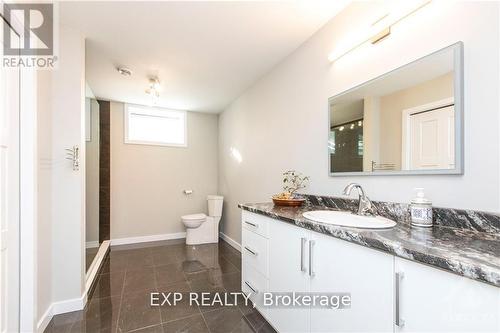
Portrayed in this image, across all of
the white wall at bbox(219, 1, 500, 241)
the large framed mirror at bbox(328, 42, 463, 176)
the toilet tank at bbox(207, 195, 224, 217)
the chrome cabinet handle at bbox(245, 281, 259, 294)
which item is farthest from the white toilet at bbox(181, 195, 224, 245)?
the large framed mirror at bbox(328, 42, 463, 176)

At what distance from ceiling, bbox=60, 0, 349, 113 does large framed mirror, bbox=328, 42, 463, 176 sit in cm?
76

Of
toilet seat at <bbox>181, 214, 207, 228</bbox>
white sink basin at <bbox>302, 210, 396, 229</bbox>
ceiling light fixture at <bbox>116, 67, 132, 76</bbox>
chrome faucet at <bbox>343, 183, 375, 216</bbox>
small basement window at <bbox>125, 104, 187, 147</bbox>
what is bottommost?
toilet seat at <bbox>181, 214, 207, 228</bbox>

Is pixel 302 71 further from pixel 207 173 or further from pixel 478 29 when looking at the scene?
pixel 207 173

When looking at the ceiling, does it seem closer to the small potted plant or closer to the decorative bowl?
the small potted plant

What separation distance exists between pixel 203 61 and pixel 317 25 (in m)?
1.21

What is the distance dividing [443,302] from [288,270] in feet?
2.80

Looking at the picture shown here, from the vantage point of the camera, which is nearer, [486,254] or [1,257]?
[486,254]

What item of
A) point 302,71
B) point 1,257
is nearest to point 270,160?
point 302,71

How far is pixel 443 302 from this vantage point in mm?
724

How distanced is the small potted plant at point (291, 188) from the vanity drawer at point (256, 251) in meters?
0.37

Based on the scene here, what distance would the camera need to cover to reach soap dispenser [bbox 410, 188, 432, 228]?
3.65ft

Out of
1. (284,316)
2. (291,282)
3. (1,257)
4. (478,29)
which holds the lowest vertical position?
(284,316)

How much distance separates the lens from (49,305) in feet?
5.86

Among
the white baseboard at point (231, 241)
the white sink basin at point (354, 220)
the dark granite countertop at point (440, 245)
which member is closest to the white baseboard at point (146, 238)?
the white baseboard at point (231, 241)
